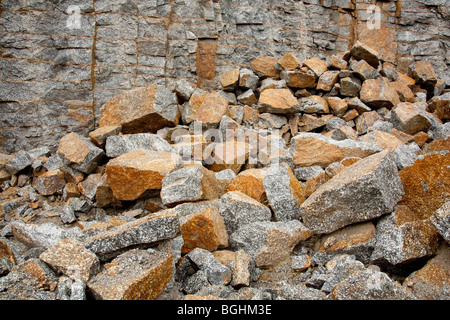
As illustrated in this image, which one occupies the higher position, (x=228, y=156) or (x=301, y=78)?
(x=301, y=78)

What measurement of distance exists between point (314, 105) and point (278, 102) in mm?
771

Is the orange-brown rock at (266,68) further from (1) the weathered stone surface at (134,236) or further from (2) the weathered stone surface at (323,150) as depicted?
(1) the weathered stone surface at (134,236)

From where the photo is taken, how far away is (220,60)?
23.6 ft

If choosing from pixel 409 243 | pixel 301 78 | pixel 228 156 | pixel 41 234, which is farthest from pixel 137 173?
pixel 301 78

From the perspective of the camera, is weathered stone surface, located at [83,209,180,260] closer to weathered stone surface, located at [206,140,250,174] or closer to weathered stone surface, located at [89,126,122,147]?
weathered stone surface, located at [206,140,250,174]

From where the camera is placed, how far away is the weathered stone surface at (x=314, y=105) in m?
5.97

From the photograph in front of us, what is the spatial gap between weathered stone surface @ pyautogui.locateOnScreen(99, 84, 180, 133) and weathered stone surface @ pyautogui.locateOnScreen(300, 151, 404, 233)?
131 inches

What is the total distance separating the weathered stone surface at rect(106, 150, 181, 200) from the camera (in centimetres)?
372

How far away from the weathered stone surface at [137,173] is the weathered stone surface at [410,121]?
13.8 ft

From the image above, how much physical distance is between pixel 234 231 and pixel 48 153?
4.43 meters

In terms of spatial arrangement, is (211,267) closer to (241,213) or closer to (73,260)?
(241,213)

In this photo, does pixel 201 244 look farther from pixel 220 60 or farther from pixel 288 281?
pixel 220 60

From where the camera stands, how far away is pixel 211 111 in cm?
550

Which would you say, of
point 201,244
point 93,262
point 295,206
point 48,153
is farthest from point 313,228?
point 48,153
